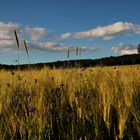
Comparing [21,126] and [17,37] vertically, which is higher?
[17,37]

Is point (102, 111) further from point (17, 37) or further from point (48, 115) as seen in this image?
point (17, 37)

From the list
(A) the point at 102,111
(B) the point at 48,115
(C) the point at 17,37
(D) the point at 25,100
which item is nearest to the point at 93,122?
(A) the point at 102,111

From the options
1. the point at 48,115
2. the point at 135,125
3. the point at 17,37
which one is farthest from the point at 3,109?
the point at 17,37

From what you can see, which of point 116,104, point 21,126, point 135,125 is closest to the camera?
point 21,126

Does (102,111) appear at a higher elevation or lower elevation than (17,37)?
lower

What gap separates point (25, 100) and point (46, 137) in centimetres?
118

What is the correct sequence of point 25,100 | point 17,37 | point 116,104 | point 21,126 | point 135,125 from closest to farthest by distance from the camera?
point 21,126 → point 135,125 → point 116,104 → point 25,100 → point 17,37

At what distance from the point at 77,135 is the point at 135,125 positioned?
17.5 inches

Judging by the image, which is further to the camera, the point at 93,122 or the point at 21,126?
the point at 93,122

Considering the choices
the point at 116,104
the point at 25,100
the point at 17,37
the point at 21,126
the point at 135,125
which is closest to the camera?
the point at 21,126

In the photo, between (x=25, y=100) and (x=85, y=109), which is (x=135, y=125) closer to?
(x=85, y=109)

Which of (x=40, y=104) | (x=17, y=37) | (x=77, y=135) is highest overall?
(x=17, y=37)

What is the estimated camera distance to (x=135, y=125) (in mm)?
3010

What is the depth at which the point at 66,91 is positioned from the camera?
4.20 metres
